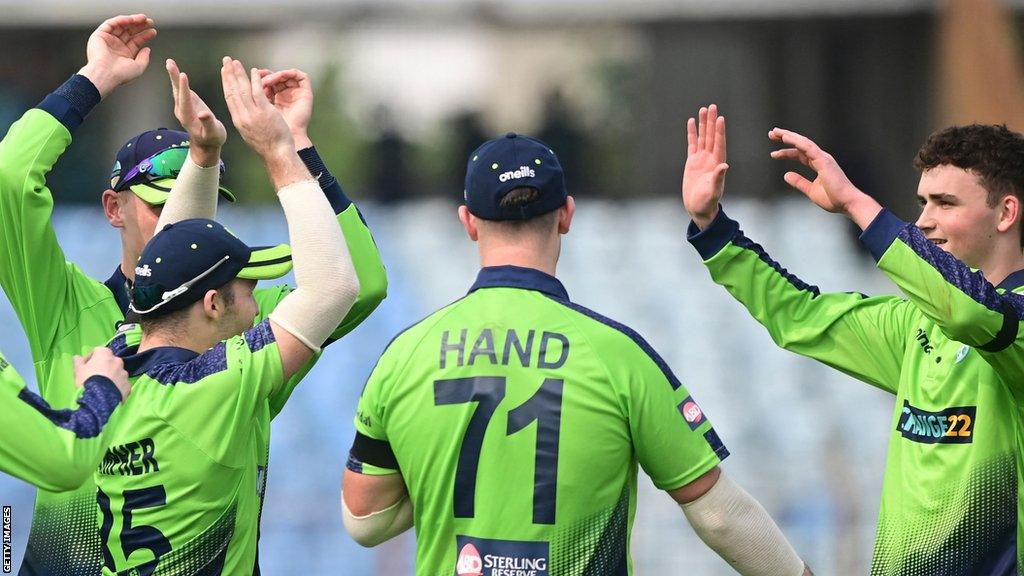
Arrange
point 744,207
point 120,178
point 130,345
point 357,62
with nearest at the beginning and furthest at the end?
1. point 130,345
2. point 120,178
3. point 744,207
4. point 357,62

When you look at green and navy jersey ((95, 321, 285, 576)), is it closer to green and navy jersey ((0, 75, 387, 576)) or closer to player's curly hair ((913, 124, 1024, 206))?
green and navy jersey ((0, 75, 387, 576))

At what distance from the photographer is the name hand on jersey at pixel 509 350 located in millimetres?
3758

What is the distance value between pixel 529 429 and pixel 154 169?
6.60ft

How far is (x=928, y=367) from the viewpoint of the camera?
4469mm

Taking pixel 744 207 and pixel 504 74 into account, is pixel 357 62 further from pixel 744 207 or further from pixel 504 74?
pixel 744 207

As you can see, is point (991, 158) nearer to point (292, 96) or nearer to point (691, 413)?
point (691, 413)

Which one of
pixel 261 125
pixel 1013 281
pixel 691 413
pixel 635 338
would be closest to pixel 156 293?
pixel 261 125

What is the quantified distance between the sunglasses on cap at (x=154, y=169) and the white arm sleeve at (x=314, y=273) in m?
1.03

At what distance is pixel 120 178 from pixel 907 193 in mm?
11371

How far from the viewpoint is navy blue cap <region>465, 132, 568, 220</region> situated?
12.6ft

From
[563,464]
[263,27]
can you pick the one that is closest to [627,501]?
[563,464]

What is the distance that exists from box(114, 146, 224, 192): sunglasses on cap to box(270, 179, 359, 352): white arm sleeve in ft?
3.38

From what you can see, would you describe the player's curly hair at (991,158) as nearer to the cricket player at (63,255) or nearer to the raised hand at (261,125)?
the cricket player at (63,255)

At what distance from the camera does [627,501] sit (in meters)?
3.79
